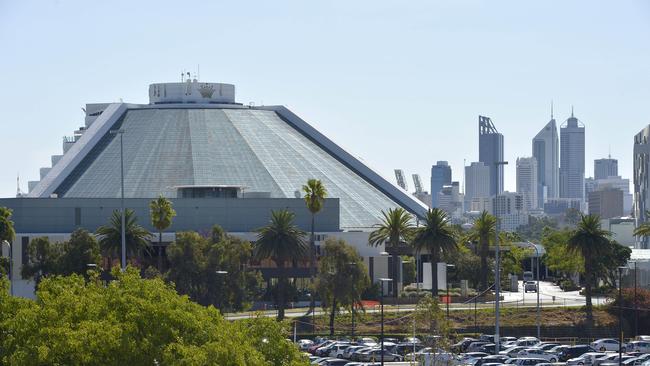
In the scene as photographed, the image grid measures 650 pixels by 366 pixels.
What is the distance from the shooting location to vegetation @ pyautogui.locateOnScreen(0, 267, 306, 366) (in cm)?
4134

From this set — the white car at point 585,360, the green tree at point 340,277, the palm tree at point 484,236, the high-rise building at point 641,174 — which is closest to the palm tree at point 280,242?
the green tree at point 340,277

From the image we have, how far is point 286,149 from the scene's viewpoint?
144625 mm

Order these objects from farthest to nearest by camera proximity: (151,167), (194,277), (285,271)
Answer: (151,167)
(285,271)
(194,277)

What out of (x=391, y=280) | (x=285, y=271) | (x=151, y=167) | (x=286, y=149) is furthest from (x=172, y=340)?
(x=286, y=149)

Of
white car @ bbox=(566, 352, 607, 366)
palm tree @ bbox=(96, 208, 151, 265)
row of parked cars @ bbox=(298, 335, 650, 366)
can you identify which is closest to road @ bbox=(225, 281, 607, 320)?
palm tree @ bbox=(96, 208, 151, 265)

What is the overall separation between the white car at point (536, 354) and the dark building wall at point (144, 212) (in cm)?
4376

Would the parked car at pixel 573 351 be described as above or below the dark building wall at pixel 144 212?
below

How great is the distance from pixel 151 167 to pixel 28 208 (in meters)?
19.9

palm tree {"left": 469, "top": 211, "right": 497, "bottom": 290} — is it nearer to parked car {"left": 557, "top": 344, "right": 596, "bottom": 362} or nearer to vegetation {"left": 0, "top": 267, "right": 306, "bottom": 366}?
parked car {"left": 557, "top": 344, "right": 596, "bottom": 362}

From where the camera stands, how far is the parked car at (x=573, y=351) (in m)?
77.3

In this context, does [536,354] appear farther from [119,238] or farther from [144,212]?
[144,212]

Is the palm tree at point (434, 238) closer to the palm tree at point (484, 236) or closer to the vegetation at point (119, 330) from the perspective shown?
the palm tree at point (484, 236)

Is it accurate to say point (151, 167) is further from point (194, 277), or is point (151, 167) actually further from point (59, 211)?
point (194, 277)

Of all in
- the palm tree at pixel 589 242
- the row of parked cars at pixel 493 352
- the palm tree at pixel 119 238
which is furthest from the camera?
the palm tree at pixel 589 242
